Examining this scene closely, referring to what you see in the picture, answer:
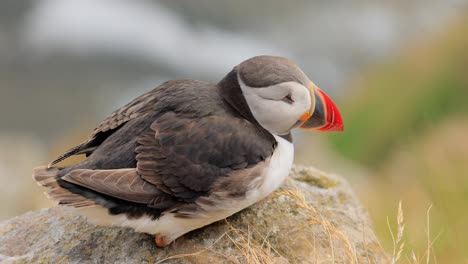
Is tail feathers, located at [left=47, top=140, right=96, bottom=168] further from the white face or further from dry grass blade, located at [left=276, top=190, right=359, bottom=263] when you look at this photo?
dry grass blade, located at [left=276, top=190, right=359, bottom=263]

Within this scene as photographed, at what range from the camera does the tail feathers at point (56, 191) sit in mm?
3818

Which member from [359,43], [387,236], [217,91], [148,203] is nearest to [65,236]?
[148,203]

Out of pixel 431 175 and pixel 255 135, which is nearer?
pixel 255 135

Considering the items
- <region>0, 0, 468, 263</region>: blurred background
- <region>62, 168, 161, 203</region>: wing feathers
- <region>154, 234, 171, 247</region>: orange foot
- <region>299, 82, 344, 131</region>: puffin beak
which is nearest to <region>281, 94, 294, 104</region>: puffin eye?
<region>299, 82, 344, 131</region>: puffin beak

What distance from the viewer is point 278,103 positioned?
4.21 metres

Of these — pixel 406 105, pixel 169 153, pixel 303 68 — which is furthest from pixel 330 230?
pixel 303 68

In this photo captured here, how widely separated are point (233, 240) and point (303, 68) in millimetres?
12554

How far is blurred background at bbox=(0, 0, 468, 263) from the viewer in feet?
26.2

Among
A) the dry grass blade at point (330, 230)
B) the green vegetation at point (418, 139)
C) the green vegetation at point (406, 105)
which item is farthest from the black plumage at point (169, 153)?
the green vegetation at point (406, 105)

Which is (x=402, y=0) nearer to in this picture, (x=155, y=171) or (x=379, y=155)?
(x=379, y=155)

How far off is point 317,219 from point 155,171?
2.99 feet

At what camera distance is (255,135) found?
4.13 metres

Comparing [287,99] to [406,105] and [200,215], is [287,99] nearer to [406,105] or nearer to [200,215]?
[200,215]

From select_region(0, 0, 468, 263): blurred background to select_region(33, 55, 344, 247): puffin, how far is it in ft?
7.89
